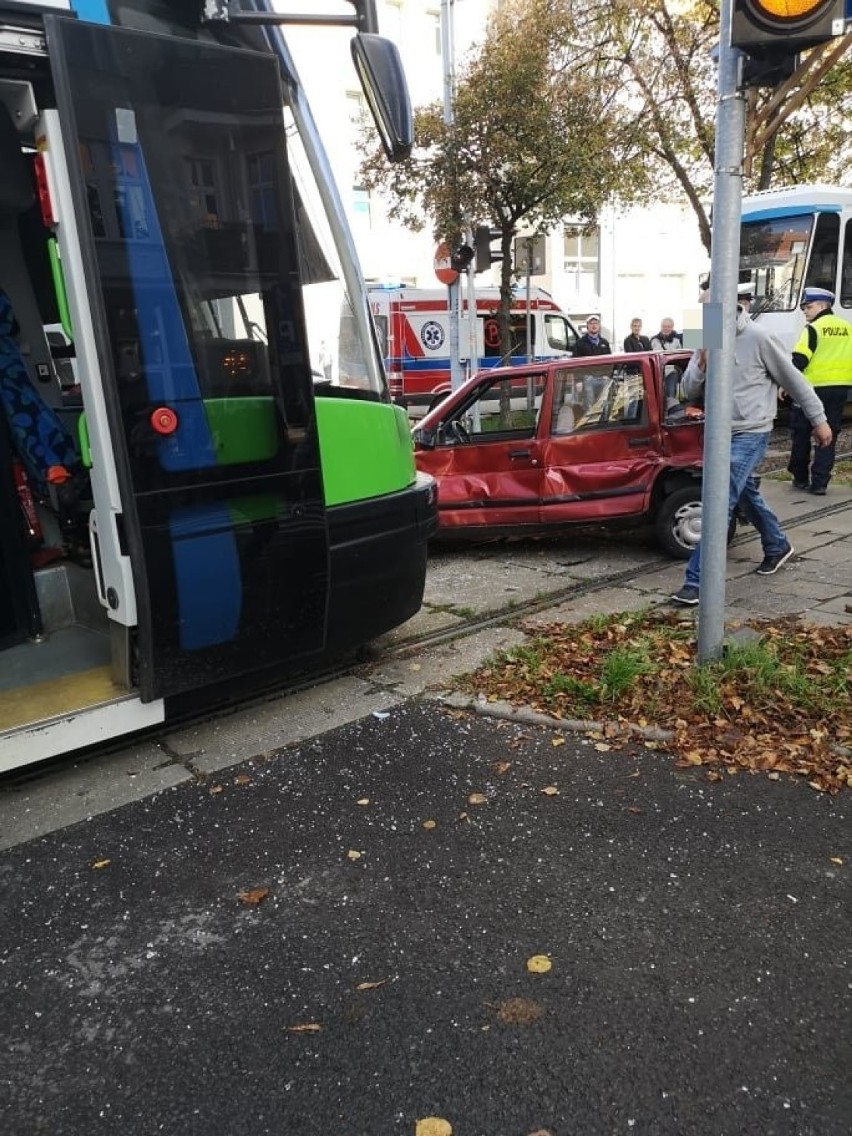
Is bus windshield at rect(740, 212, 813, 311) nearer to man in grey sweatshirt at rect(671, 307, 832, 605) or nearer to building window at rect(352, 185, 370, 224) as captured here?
man in grey sweatshirt at rect(671, 307, 832, 605)

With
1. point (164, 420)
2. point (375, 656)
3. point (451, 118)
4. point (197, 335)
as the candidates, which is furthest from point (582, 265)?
point (164, 420)

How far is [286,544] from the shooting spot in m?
3.96

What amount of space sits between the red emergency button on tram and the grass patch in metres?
1.97

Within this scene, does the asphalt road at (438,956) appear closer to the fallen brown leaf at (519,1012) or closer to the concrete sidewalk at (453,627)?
the fallen brown leaf at (519,1012)

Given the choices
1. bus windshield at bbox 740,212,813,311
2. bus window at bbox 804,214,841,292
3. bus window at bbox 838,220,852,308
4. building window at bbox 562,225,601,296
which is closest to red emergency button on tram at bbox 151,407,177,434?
bus windshield at bbox 740,212,813,311

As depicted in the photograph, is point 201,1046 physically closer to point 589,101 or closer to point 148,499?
point 148,499

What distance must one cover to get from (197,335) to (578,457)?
12.9 ft

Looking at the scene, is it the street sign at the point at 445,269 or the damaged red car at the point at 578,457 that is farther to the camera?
the street sign at the point at 445,269

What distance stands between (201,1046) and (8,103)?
3235 millimetres

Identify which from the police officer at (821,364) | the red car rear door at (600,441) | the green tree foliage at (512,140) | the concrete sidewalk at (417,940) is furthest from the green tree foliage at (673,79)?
the concrete sidewalk at (417,940)

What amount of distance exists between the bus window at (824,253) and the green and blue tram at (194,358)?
1254 cm

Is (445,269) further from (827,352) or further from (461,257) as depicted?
(827,352)

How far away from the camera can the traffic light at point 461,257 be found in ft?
39.8

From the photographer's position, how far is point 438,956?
2.63m
